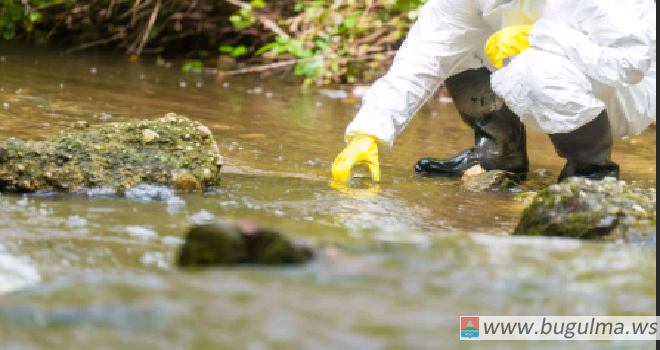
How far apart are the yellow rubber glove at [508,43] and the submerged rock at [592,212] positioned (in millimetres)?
835

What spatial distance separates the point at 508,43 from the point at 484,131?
2.00 feet

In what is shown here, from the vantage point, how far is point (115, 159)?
221 centimetres

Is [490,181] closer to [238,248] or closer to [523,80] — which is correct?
[523,80]

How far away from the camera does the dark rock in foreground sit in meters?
1.24

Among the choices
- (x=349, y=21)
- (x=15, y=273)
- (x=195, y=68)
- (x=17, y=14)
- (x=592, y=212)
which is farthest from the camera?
(x=17, y=14)

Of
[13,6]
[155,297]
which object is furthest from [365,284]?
[13,6]

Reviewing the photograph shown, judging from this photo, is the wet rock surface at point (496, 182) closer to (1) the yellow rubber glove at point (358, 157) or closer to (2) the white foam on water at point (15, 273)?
(1) the yellow rubber glove at point (358, 157)

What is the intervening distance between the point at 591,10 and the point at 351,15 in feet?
11.7

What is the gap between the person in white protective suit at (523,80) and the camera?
2223mm

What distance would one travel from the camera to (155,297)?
110 cm

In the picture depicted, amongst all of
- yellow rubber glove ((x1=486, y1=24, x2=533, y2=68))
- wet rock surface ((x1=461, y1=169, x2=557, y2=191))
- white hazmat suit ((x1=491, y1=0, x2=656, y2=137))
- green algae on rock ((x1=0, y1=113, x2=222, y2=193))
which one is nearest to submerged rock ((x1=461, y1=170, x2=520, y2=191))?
wet rock surface ((x1=461, y1=169, x2=557, y2=191))

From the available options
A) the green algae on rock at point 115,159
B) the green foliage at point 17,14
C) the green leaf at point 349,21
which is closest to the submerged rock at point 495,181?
the green algae on rock at point 115,159

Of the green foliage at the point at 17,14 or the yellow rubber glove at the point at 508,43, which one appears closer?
the yellow rubber glove at the point at 508,43

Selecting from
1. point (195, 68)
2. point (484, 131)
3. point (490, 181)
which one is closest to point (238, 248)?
point (490, 181)
